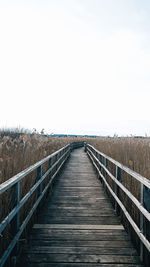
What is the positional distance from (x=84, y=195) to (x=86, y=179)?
2.04 m

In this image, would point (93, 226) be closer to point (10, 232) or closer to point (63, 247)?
point (63, 247)

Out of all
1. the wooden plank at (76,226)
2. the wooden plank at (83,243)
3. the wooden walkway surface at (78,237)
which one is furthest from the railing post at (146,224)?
the wooden plank at (76,226)

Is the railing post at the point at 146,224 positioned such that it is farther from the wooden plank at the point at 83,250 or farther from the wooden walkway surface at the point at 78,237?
the wooden plank at the point at 83,250

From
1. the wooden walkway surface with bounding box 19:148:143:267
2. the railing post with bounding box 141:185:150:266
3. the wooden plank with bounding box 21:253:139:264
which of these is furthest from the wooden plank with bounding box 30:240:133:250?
the railing post with bounding box 141:185:150:266

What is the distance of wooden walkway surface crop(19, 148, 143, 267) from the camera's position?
257cm

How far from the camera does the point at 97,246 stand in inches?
114

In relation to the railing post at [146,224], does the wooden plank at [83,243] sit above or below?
below

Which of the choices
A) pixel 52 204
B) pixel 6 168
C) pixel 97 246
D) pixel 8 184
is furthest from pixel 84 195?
pixel 8 184

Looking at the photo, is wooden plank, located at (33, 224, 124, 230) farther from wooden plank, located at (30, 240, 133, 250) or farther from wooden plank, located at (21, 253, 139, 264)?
wooden plank, located at (21, 253, 139, 264)

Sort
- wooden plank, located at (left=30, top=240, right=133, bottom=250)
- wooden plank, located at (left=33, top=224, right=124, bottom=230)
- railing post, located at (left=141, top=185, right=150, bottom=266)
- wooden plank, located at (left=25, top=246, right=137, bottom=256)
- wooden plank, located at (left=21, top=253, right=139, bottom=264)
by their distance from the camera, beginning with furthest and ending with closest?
wooden plank, located at (left=33, top=224, right=124, bottom=230)
wooden plank, located at (left=30, top=240, right=133, bottom=250)
wooden plank, located at (left=25, top=246, right=137, bottom=256)
wooden plank, located at (left=21, top=253, right=139, bottom=264)
railing post, located at (left=141, top=185, right=150, bottom=266)

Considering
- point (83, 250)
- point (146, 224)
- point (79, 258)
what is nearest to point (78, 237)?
point (83, 250)

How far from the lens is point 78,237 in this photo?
315 centimetres

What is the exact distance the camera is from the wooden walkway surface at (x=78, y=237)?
257 centimetres

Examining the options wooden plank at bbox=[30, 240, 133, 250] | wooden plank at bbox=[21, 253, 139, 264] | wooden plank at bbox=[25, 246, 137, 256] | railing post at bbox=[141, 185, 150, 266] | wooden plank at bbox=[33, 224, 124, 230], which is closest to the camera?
railing post at bbox=[141, 185, 150, 266]
